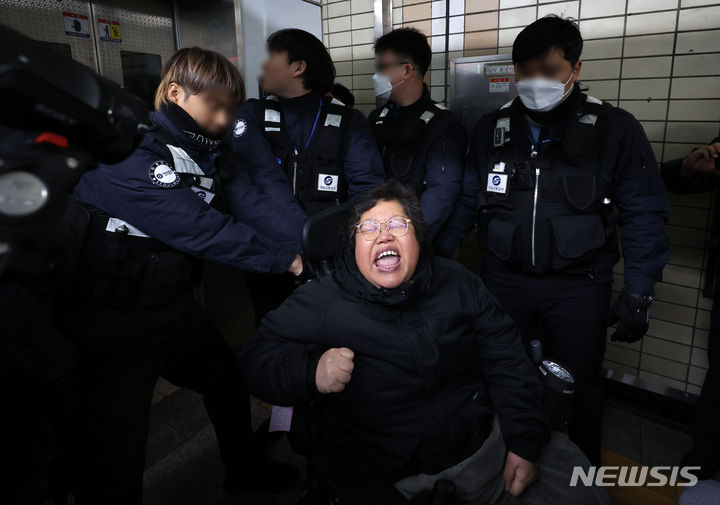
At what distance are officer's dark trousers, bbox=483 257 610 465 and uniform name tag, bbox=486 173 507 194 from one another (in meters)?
0.39

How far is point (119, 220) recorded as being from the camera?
1.64 metres

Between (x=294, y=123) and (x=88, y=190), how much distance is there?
1.21m

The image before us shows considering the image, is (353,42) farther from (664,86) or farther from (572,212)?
(572,212)

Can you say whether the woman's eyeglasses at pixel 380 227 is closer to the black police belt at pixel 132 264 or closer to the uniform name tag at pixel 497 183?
the black police belt at pixel 132 264

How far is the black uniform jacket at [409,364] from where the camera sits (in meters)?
1.50

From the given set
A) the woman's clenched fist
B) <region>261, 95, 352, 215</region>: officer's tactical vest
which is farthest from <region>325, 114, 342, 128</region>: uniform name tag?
the woman's clenched fist

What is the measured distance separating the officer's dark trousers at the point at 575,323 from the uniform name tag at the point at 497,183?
1.29 ft

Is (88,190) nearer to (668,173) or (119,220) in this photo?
(119,220)

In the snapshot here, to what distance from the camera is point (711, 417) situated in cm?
219

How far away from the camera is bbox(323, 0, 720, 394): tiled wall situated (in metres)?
2.60

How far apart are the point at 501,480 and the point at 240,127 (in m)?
2.06

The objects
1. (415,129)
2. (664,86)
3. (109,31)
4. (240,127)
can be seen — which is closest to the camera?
(240,127)

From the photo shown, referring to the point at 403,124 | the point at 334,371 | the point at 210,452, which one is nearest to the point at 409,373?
the point at 334,371

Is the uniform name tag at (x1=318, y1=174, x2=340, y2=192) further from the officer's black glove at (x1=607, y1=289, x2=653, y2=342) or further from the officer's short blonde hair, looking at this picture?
the officer's black glove at (x1=607, y1=289, x2=653, y2=342)
